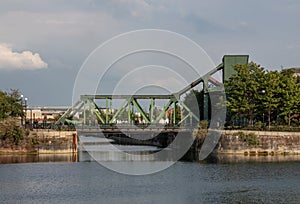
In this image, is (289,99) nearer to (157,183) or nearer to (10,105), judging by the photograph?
(157,183)

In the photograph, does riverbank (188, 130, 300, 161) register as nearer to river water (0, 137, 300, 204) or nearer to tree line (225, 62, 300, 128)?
tree line (225, 62, 300, 128)

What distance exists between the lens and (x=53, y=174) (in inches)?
2302

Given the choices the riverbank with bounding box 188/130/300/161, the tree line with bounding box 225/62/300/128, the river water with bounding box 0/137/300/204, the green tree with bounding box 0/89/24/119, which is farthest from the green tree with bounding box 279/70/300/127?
the green tree with bounding box 0/89/24/119

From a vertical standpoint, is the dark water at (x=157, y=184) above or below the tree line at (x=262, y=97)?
below

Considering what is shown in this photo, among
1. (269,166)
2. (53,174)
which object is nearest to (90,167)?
(53,174)

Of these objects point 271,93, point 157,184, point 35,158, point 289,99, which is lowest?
point 157,184

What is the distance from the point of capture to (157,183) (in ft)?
171

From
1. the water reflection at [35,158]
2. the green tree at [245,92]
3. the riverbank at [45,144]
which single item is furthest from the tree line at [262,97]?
the water reflection at [35,158]

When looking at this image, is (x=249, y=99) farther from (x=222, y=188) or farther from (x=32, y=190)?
(x=32, y=190)

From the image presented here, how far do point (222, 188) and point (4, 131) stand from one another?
133 ft

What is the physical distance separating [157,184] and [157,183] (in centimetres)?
69

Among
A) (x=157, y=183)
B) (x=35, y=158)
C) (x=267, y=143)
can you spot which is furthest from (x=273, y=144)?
(x=35, y=158)

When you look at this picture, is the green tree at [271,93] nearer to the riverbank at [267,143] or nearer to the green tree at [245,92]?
the green tree at [245,92]

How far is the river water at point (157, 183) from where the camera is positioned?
144 feet
